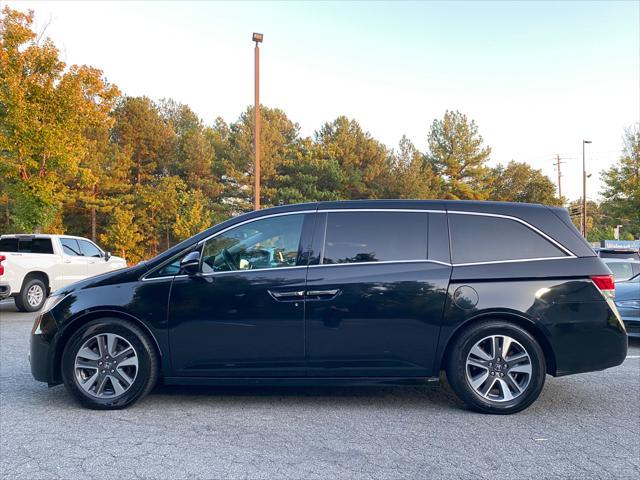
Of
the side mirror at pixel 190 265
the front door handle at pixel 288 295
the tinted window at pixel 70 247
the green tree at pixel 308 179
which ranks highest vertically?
the green tree at pixel 308 179

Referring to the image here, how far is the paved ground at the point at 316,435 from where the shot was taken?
326cm

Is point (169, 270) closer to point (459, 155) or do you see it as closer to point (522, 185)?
point (459, 155)

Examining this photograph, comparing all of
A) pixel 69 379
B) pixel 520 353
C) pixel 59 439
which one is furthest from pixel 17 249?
pixel 520 353

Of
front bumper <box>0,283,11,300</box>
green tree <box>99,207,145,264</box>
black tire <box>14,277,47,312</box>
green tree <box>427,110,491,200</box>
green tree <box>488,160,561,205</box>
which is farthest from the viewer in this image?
green tree <box>488,160,561,205</box>

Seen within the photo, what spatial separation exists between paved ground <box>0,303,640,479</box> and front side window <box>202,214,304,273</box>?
1.25m

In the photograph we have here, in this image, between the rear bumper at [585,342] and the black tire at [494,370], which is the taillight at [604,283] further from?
the black tire at [494,370]

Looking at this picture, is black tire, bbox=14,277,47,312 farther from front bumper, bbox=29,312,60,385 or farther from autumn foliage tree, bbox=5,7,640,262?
autumn foliage tree, bbox=5,7,640,262

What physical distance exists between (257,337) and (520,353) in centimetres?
222

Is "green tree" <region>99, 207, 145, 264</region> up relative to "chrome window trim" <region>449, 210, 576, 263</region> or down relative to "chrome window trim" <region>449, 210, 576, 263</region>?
up

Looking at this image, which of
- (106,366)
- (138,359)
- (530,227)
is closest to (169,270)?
(138,359)

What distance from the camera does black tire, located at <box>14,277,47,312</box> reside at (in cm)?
1122

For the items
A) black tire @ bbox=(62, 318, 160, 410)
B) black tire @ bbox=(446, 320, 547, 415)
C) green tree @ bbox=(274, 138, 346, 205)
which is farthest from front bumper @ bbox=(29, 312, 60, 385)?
green tree @ bbox=(274, 138, 346, 205)

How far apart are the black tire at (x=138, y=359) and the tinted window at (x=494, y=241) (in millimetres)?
2725

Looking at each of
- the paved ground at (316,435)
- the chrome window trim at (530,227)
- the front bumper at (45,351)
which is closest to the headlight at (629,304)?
the paved ground at (316,435)
